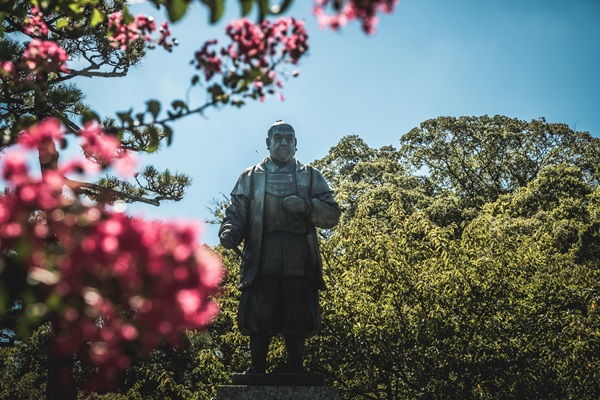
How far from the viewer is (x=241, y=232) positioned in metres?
4.96

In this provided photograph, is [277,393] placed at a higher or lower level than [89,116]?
lower

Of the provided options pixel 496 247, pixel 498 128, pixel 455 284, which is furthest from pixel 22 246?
pixel 498 128

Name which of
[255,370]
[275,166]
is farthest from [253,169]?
[255,370]

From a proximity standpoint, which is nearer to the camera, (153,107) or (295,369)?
(153,107)

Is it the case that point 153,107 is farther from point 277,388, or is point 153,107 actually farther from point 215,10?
point 277,388

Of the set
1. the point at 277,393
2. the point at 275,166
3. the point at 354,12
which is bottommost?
the point at 277,393

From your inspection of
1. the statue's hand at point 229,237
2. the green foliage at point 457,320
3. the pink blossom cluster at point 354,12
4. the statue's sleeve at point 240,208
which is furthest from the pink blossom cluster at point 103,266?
the green foliage at point 457,320

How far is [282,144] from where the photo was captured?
17.2 ft

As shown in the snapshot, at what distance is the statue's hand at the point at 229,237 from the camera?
4.71m

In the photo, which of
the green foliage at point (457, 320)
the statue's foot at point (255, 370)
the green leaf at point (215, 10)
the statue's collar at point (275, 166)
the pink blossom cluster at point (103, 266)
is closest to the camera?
the pink blossom cluster at point (103, 266)

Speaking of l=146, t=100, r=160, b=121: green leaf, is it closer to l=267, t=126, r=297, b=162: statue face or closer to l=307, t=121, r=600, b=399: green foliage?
l=267, t=126, r=297, b=162: statue face

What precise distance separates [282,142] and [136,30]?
2.65 metres

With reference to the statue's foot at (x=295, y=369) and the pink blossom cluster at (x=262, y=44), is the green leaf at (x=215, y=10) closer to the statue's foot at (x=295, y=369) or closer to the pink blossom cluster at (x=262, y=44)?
the pink blossom cluster at (x=262, y=44)

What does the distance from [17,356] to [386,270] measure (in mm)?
12591
